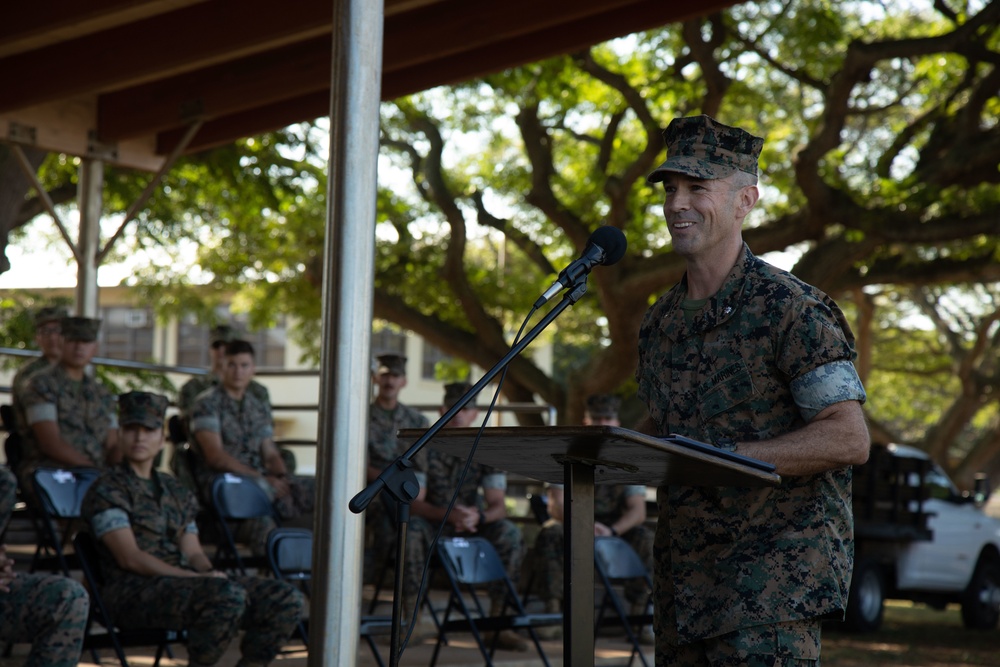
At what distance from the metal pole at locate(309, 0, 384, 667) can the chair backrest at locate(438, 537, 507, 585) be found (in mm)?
2780

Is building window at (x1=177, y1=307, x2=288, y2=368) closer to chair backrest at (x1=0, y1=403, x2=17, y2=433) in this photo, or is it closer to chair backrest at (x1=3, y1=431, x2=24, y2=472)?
chair backrest at (x1=0, y1=403, x2=17, y2=433)

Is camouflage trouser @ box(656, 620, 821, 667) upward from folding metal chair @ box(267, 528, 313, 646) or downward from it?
upward

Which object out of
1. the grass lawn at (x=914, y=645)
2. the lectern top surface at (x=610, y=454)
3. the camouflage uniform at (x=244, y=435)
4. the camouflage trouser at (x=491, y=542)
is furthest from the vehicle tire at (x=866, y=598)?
the lectern top surface at (x=610, y=454)

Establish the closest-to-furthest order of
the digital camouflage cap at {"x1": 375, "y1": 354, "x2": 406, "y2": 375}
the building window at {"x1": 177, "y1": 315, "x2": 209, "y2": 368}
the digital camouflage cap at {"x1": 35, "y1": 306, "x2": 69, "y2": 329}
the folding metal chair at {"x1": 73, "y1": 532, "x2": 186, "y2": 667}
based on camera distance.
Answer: the folding metal chair at {"x1": 73, "y1": 532, "x2": 186, "y2": 667}
the digital camouflage cap at {"x1": 35, "y1": 306, "x2": 69, "y2": 329}
the digital camouflage cap at {"x1": 375, "y1": 354, "x2": 406, "y2": 375}
the building window at {"x1": 177, "y1": 315, "x2": 209, "y2": 368}

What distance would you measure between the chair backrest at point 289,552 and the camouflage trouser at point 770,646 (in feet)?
13.0

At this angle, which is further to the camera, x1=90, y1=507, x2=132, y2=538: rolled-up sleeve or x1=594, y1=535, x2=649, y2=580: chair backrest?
x1=594, y1=535, x2=649, y2=580: chair backrest

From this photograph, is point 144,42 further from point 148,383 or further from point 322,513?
point 148,383

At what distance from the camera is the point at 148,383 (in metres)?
14.0

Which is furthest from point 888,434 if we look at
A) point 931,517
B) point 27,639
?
point 27,639

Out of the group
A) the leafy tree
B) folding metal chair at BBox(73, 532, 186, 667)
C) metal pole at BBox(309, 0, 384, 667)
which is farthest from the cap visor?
the leafy tree

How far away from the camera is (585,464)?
2.64m

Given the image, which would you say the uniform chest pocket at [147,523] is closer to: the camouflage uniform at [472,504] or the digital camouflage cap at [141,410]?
the digital camouflage cap at [141,410]

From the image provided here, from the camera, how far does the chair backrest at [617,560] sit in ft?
26.0

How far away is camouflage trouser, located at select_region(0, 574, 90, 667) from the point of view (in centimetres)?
491
